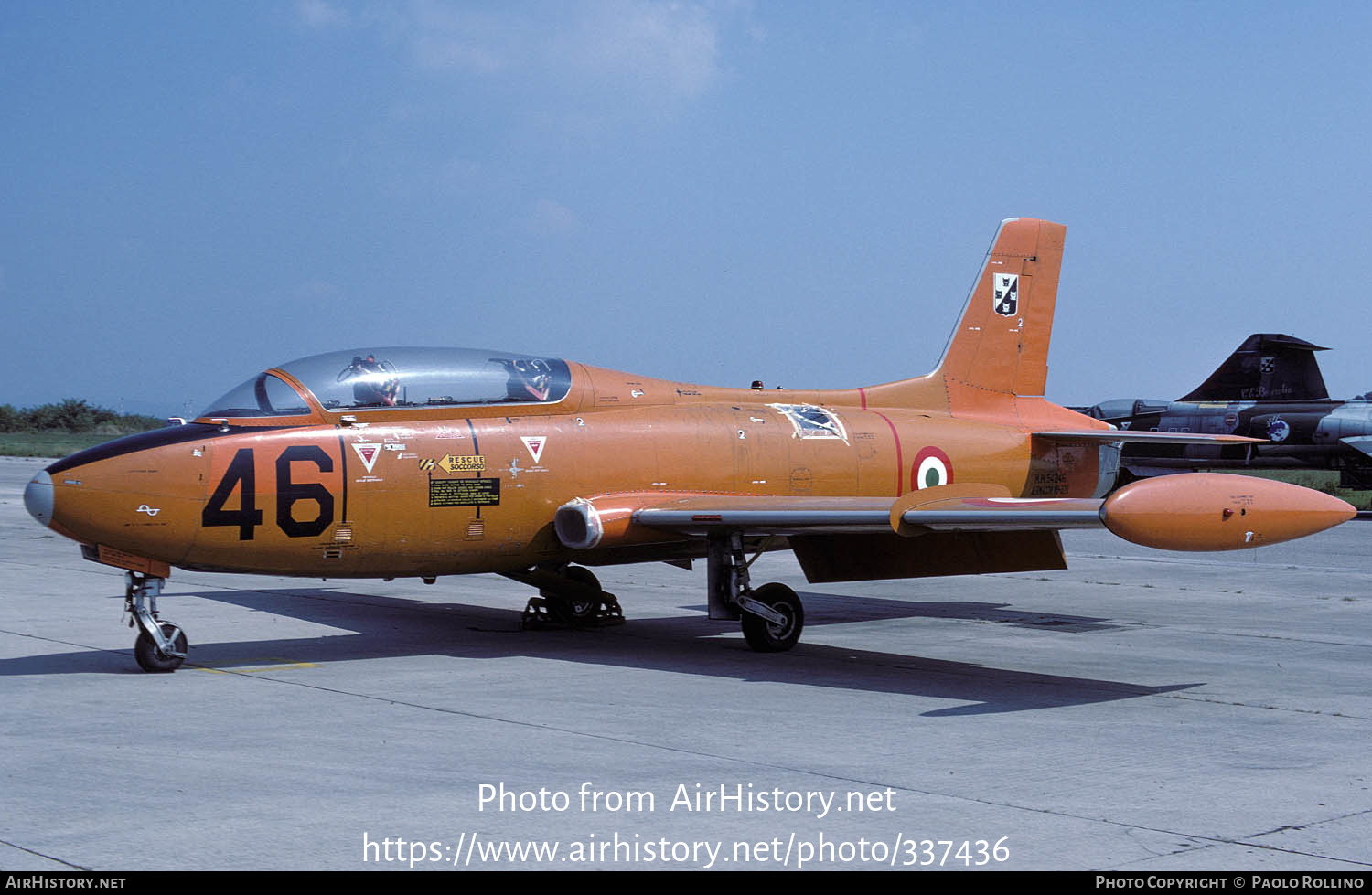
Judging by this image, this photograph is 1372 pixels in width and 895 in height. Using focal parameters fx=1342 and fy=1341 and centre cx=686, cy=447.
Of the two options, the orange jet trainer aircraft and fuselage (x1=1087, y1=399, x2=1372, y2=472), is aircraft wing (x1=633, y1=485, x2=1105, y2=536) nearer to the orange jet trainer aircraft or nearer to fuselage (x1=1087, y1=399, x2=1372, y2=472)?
the orange jet trainer aircraft

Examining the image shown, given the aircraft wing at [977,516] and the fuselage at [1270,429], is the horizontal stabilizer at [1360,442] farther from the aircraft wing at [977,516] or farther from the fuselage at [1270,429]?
the aircraft wing at [977,516]

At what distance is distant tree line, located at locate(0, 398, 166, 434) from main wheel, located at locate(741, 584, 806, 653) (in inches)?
3325

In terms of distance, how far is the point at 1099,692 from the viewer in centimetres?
922

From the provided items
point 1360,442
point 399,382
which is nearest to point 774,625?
point 399,382

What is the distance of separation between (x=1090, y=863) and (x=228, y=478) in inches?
257

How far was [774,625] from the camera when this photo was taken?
36.6ft

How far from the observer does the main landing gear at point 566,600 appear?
12.4 m

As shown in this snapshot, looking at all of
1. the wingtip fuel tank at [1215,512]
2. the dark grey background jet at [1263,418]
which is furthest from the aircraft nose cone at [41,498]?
the dark grey background jet at [1263,418]

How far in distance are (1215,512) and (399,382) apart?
5.91m

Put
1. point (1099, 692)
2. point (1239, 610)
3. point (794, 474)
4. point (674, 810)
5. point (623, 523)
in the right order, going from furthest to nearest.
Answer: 1. point (1239, 610)
2. point (794, 474)
3. point (623, 523)
4. point (1099, 692)
5. point (674, 810)

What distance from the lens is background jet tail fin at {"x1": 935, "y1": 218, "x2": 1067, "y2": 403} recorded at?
1402cm

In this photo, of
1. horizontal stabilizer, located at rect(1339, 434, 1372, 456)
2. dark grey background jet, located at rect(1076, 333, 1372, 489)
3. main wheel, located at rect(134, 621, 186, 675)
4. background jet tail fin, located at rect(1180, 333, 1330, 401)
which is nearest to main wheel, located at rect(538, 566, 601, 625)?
main wheel, located at rect(134, 621, 186, 675)

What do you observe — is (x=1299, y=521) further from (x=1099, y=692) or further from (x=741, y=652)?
(x=741, y=652)

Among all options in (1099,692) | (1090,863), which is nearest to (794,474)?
(1099,692)
